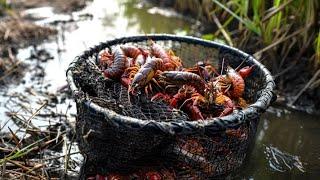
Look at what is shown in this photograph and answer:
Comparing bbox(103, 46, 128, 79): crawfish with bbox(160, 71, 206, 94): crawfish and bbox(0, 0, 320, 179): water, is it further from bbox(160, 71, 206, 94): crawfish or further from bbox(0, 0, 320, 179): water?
bbox(0, 0, 320, 179): water

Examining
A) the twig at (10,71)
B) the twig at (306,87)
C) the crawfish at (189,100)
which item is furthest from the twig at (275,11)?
the twig at (10,71)

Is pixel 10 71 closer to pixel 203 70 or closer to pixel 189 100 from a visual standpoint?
pixel 203 70

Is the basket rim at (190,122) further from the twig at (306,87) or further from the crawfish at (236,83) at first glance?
the twig at (306,87)

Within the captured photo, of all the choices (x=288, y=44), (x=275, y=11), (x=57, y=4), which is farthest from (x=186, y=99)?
(x=57, y=4)

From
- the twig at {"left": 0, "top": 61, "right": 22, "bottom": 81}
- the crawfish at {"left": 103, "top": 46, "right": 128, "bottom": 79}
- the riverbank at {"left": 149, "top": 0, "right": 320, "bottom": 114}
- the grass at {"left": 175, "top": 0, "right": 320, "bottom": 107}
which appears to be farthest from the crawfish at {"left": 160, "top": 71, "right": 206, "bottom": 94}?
the twig at {"left": 0, "top": 61, "right": 22, "bottom": 81}

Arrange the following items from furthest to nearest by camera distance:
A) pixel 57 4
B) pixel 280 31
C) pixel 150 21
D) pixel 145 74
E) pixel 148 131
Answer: pixel 57 4
pixel 150 21
pixel 280 31
pixel 145 74
pixel 148 131

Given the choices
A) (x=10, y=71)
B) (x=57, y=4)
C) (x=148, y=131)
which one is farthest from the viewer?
(x=57, y=4)

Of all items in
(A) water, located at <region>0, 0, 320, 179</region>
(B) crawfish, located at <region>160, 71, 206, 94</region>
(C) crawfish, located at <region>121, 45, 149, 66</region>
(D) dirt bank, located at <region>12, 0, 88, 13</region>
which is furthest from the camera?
(D) dirt bank, located at <region>12, 0, 88, 13</region>
